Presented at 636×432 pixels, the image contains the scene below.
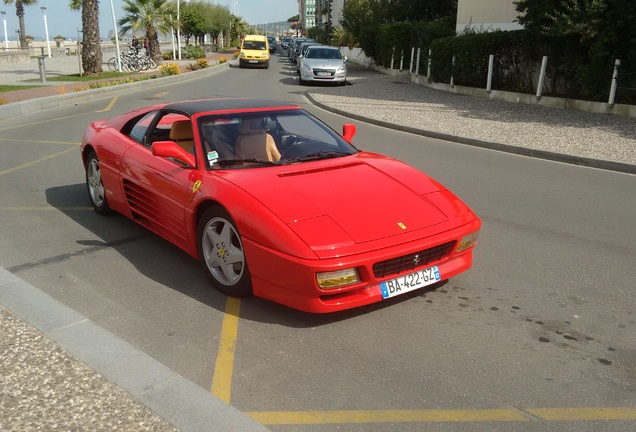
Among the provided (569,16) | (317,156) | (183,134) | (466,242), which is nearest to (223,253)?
(317,156)

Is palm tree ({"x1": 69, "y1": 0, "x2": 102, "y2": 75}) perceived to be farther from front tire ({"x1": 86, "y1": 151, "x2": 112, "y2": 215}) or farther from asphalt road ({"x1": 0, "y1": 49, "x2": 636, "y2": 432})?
front tire ({"x1": 86, "y1": 151, "x2": 112, "y2": 215})

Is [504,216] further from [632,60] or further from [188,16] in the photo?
[188,16]

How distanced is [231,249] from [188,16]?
58814 mm

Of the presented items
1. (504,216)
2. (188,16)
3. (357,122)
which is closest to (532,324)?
(504,216)

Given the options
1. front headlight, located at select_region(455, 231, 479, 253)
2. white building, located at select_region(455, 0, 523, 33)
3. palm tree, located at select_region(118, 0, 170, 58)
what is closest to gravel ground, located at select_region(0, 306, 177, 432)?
front headlight, located at select_region(455, 231, 479, 253)

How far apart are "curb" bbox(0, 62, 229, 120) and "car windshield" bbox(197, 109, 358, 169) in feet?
42.7

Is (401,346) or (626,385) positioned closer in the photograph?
(626,385)

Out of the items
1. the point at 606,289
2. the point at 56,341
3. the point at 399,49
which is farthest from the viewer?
the point at 399,49

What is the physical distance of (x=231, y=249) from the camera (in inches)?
173

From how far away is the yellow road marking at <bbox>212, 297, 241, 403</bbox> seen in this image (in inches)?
129

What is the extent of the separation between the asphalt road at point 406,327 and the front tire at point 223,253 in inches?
5.2

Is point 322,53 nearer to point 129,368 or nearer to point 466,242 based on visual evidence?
point 466,242

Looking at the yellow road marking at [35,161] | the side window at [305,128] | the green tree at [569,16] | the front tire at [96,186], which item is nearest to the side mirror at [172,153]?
the side window at [305,128]

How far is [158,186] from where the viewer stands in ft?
16.9
